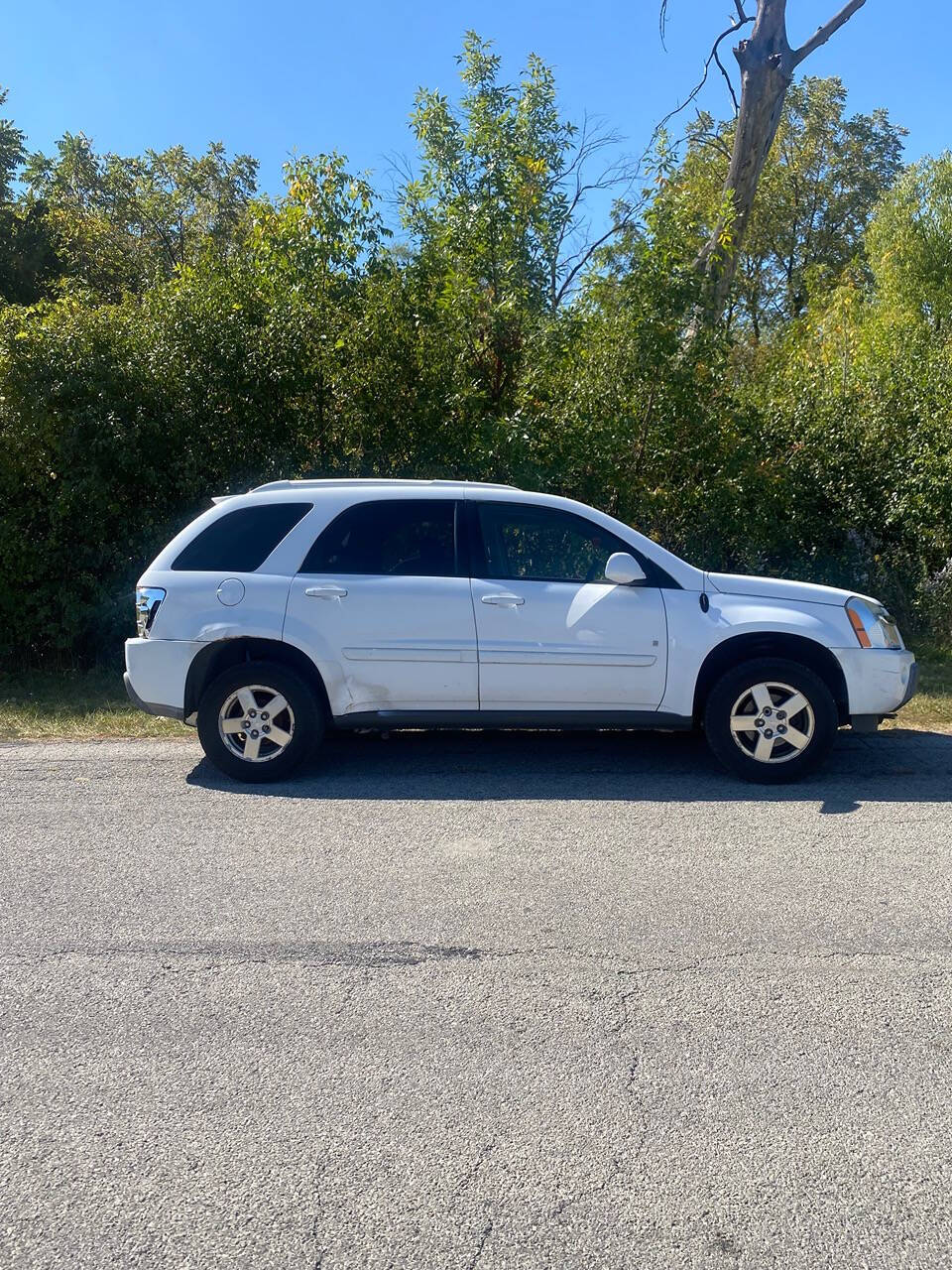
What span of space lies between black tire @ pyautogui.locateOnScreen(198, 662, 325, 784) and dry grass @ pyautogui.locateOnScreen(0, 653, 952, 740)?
5.40 feet

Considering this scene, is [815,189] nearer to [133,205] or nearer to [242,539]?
[133,205]

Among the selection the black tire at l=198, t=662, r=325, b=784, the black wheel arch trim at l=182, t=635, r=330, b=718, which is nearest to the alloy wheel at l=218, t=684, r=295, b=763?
the black tire at l=198, t=662, r=325, b=784

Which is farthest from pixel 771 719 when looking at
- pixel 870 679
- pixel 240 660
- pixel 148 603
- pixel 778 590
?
pixel 148 603

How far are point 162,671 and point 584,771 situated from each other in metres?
2.78

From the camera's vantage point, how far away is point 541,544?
7258 mm

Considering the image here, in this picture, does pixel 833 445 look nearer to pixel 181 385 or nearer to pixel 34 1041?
pixel 181 385

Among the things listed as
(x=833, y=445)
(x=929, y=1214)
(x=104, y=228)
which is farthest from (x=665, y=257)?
(x=104, y=228)

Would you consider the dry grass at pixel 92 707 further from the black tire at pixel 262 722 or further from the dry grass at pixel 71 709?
the black tire at pixel 262 722

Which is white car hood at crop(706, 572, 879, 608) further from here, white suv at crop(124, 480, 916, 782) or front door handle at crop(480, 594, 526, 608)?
front door handle at crop(480, 594, 526, 608)

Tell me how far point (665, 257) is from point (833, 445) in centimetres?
291

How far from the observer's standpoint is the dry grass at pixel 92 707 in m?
8.81

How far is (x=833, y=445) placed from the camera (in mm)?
12219

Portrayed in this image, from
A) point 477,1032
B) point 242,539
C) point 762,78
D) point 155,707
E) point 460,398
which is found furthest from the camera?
point 762,78

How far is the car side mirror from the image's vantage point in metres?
6.91
